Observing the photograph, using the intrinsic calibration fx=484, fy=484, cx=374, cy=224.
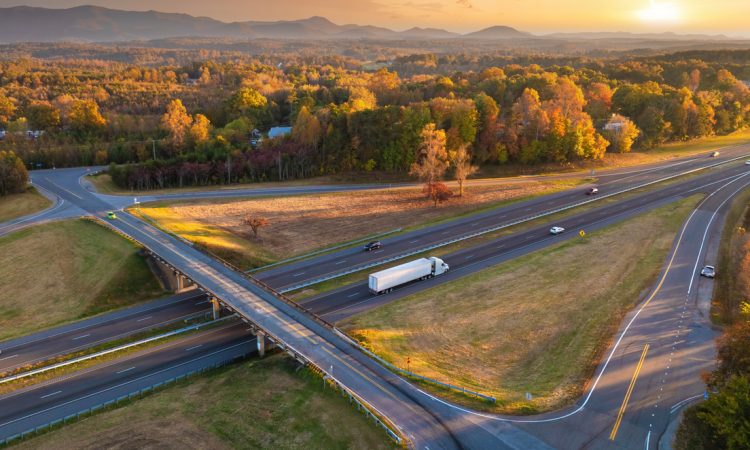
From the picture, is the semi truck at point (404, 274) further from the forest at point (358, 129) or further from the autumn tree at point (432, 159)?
the forest at point (358, 129)

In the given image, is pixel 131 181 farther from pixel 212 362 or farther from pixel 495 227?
pixel 495 227

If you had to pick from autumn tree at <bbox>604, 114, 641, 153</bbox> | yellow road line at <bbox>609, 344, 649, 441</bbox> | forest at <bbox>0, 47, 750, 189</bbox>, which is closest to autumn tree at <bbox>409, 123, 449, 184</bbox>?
forest at <bbox>0, 47, 750, 189</bbox>

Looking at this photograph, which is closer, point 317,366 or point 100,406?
point 100,406

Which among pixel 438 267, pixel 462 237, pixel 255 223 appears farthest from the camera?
pixel 462 237

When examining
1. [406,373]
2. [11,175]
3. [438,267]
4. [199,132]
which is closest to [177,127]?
[199,132]

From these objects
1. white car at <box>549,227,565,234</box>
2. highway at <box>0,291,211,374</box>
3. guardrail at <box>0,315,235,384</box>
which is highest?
white car at <box>549,227,565,234</box>

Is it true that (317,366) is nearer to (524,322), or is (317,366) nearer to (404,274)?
(404,274)

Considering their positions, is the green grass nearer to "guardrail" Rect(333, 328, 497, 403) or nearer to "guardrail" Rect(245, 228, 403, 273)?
"guardrail" Rect(333, 328, 497, 403)

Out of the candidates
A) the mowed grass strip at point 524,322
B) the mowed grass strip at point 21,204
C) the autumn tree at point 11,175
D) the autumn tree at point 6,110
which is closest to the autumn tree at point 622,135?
the mowed grass strip at point 524,322
